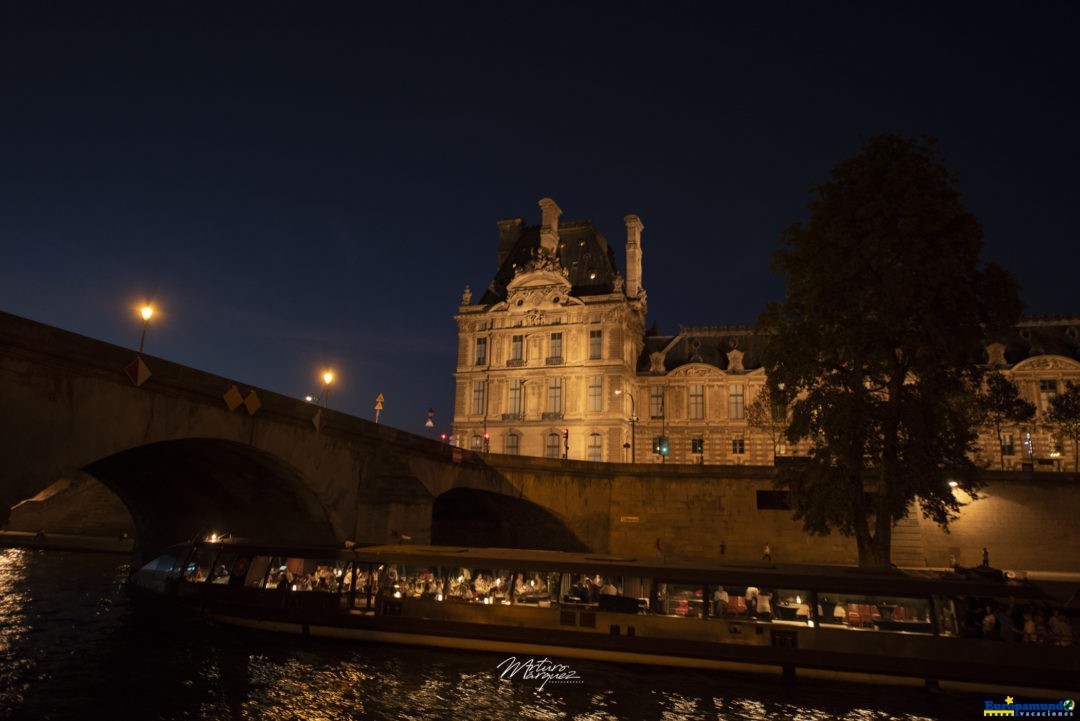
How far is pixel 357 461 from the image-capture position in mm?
29328

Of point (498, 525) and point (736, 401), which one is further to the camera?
point (736, 401)

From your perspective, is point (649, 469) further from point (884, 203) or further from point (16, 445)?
point (16, 445)

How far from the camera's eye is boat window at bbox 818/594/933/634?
2050 centimetres

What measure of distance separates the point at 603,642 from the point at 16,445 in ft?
53.2

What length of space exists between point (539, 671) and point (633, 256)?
5699 cm

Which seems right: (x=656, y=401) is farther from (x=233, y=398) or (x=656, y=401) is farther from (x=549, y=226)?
(x=233, y=398)

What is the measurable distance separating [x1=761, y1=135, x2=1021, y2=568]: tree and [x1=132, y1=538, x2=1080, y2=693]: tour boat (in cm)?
518

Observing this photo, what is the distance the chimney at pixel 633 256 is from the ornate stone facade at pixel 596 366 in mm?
109

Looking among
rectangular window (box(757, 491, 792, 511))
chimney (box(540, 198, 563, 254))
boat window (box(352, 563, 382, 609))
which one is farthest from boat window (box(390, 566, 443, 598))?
chimney (box(540, 198, 563, 254))

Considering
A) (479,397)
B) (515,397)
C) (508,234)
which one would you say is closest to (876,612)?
(515,397)

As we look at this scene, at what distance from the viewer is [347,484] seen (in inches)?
1134

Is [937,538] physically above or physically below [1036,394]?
below

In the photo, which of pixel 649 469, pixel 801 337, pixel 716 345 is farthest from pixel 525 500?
pixel 716 345

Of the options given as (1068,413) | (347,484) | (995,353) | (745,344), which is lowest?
(347,484)
